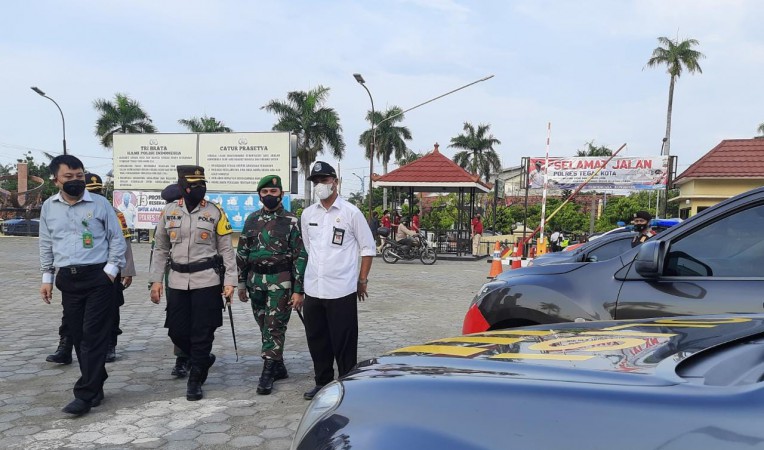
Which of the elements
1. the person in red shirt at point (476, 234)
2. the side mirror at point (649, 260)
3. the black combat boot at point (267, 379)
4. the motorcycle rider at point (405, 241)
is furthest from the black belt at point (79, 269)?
the person in red shirt at point (476, 234)

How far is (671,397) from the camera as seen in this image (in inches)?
47.0

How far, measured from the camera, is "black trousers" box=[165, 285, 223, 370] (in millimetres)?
4375

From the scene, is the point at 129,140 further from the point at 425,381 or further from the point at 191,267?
the point at 425,381

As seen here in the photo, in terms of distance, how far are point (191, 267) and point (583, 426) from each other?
3.72 metres

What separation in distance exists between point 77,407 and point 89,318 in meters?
0.62

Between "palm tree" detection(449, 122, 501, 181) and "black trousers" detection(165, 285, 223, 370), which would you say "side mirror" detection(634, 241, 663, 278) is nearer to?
"black trousers" detection(165, 285, 223, 370)

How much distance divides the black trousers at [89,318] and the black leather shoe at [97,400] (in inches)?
1.6

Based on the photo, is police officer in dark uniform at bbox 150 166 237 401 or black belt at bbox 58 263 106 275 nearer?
black belt at bbox 58 263 106 275

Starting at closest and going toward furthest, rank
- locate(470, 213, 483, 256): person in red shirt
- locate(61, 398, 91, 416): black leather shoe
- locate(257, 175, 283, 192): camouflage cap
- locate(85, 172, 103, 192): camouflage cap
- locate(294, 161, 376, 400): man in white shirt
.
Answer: locate(61, 398, 91, 416): black leather shoe < locate(294, 161, 376, 400): man in white shirt < locate(257, 175, 283, 192): camouflage cap < locate(85, 172, 103, 192): camouflage cap < locate(470, 213, 483, 256): person in red shirt

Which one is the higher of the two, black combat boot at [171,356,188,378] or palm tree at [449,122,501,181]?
palm tree at [449,122,501,181]

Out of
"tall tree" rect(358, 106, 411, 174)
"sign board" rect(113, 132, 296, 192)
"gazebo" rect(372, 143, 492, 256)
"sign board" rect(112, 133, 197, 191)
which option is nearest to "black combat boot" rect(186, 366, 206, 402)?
"gazebo" rect(372, 143, 492, 256)

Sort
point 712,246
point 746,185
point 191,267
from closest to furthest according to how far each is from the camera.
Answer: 1. point 712,246
2. point 191,267
3. point 746,185

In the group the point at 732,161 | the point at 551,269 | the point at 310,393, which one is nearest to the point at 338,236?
the point at 310,393

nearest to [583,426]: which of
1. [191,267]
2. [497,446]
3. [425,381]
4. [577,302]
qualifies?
[497,446]
